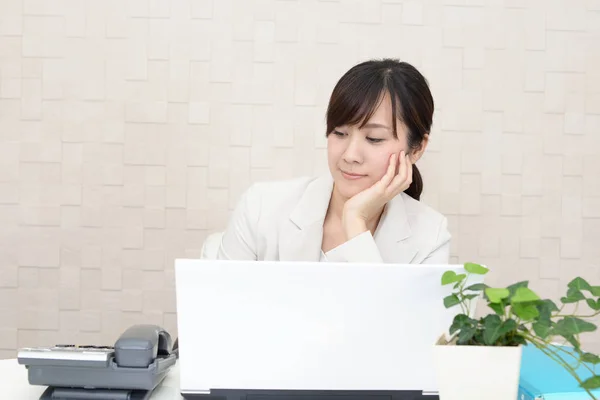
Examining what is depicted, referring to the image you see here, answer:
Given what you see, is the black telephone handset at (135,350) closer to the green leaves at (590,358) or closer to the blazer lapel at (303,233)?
the green leaves at (590,358)

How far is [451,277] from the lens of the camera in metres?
1.20

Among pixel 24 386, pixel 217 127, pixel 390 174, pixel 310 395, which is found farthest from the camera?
pixel 217 127

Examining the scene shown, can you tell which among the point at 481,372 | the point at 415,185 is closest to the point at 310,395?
the point at 481,372

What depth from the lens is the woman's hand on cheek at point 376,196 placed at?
215 cm

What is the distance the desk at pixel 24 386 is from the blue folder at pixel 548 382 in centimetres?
67

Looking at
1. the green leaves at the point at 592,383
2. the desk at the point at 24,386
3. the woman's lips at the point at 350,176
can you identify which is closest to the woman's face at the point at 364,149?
the woman's lips at the point at 350,176

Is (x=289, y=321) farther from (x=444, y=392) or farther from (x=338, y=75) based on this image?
(x=338, y=75)

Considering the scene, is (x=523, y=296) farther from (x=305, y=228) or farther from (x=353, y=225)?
(x=305, y=228)

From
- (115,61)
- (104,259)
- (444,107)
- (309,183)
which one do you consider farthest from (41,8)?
(444,107)

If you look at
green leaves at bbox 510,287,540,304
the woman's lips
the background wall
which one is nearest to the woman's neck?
the woman's lips

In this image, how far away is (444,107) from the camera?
315 cm

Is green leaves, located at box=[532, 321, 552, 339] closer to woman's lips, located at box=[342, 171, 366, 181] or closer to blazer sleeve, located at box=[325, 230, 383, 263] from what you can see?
blazer sleeve, located at box=[325, 230, 383, 263]

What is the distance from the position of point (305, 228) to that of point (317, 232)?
0.13 feet

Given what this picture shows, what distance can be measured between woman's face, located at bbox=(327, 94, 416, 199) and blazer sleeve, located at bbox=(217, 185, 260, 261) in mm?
279
